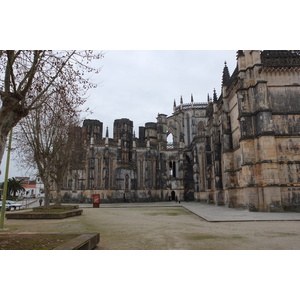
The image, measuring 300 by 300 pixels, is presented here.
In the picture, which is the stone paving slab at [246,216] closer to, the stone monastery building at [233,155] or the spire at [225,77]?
the stone monastery building at [233,155]

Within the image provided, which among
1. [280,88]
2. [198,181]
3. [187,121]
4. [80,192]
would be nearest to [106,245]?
[280,88]

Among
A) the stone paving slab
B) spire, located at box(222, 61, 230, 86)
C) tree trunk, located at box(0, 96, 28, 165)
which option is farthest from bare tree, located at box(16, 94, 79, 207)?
spire, located at box(222, 61, 230, 86)

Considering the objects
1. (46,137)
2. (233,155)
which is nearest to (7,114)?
(46,137)

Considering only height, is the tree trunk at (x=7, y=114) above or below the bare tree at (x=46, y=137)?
below

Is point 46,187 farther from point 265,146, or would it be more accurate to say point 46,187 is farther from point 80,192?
point 80,192

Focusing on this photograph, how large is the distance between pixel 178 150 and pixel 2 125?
4267cm

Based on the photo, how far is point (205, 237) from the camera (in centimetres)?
831

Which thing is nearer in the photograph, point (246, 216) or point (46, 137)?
point (246, 216)

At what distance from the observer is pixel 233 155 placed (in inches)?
965

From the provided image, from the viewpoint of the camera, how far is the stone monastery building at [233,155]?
61.1 feet

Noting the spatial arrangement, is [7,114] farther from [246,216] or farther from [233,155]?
[233,155]

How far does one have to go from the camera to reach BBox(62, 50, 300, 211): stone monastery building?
61.1ft

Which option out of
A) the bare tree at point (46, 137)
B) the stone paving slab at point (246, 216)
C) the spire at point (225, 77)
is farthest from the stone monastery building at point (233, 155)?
the bare tree at point (46, 137)

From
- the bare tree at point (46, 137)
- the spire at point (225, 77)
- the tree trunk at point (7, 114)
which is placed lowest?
the tree trunk at point (7, 114)
